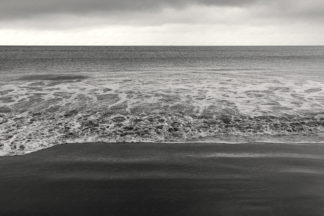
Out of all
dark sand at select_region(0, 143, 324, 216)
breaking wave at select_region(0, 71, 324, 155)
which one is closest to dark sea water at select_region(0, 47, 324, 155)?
breaking wave at select_region(0, 71, 324, 155)

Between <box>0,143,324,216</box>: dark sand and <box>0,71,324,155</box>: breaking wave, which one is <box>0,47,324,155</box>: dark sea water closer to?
<box>0,71,324,155</box>: breaking wave

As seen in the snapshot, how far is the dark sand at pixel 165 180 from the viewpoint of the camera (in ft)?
23.2

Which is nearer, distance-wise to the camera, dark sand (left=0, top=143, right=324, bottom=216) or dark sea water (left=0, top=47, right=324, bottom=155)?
dark sand (left=0, top=143, right=324, bottom=216)

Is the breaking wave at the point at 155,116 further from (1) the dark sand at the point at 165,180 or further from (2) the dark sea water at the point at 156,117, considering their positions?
(1) the dark sand at the point at 165,180

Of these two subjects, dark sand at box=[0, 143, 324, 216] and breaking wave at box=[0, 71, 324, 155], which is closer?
dark sand at box=[0, 143, 324, 216]

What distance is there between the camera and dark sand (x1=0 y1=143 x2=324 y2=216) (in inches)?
279

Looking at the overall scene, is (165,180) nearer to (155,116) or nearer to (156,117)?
(156,117)

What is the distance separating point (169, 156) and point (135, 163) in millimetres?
1258

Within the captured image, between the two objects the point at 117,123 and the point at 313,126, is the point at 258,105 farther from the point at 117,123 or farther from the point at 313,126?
the point at 117,123

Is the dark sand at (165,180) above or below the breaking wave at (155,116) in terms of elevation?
below

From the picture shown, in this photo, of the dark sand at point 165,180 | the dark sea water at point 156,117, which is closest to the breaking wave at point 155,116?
the dark sea water at point 156,117

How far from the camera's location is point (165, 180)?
8.52 metres

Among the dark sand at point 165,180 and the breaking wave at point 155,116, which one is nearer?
the dark sand at point 165,180

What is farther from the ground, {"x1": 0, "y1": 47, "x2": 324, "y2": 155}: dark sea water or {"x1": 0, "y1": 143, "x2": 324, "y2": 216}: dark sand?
{"x1": 0, "y1": 47, "x2": 324, "y2": 155}: dark sea water
